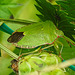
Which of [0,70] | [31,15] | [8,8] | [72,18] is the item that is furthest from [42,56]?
[31,15]

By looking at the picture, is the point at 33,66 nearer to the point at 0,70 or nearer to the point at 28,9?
the point at 0,70

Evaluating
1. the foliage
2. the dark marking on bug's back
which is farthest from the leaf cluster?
the dark marking on bug's back

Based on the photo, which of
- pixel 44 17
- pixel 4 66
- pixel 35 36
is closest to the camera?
pixel 35 36

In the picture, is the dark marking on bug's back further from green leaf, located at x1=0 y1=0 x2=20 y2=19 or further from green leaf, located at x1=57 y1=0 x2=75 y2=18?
green leaf, located at x1=0 y1=0 x2=20 y2=19

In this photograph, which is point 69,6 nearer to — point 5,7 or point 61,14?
point 61,14

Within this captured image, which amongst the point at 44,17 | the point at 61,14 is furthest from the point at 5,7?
the point at 61,14

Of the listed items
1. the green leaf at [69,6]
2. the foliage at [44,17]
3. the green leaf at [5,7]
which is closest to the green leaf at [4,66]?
the foliage at [44,17]

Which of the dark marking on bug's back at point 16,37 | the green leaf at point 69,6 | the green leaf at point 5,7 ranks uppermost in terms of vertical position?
the green leaf at point 69,6

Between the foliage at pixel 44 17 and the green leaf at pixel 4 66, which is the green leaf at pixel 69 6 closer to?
the foliage at pixel 44 17
